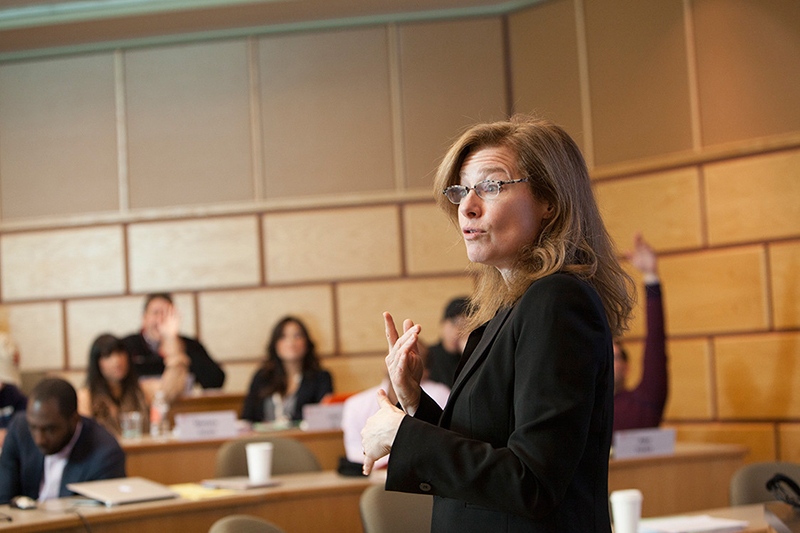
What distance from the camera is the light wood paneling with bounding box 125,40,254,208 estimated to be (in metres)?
6.75

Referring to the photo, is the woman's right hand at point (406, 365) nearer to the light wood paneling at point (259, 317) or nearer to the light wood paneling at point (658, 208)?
the light wood paneling at point (658, 208)

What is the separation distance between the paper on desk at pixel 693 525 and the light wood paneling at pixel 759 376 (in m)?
2.76

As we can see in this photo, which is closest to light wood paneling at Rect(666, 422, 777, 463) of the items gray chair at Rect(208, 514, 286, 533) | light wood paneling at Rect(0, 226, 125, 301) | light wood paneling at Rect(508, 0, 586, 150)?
light wood paneling at Rect(508, 0, 586, 150)

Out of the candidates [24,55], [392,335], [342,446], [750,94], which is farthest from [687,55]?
[24,55]

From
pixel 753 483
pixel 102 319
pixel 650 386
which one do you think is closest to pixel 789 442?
pixel 650 386

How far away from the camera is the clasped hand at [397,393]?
131 centimetres

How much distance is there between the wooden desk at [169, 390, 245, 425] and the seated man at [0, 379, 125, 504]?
208cm

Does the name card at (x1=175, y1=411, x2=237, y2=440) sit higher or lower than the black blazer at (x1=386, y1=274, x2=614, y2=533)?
lower

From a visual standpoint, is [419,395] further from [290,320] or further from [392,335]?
[290,320]

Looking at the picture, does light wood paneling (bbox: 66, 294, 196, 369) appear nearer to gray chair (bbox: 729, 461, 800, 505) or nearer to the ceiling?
the ceiling

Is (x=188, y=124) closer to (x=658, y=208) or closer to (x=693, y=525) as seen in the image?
(x=658, y=208)

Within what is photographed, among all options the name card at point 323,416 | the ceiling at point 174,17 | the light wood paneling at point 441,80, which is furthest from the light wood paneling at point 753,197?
the name card at point 323,416

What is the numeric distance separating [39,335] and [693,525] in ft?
18.9

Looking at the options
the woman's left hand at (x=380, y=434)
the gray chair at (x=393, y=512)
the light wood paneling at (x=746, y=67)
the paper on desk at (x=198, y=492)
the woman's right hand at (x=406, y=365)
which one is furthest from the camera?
the light wood paneling at (x=746, y=67)
